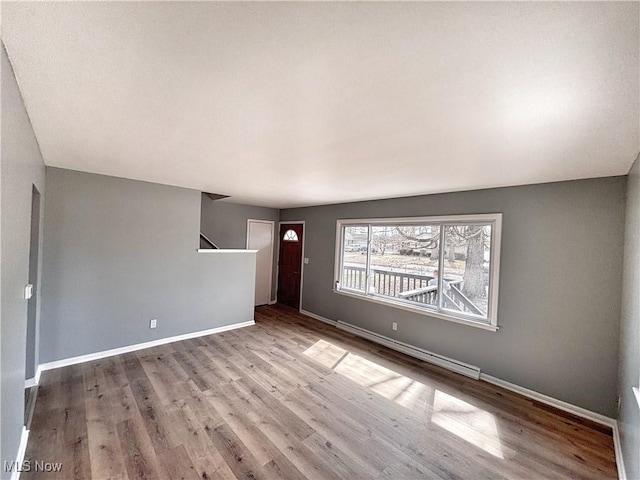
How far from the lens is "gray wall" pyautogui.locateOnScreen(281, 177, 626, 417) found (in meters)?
2.50

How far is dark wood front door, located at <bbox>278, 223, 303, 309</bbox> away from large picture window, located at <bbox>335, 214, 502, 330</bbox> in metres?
1.25

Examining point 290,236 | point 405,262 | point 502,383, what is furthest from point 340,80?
point 290,236

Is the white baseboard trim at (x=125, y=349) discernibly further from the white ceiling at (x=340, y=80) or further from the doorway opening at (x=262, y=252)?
the white ceiling at (x=340, y=80)

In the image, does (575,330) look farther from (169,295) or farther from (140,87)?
(169,295)

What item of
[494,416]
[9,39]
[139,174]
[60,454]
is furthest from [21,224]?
[494,416]

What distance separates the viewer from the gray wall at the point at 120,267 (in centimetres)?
306

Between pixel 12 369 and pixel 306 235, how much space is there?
4.55 metres

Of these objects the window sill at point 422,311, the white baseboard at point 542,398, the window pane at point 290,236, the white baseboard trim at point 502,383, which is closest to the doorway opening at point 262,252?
the window pane at point 290,236

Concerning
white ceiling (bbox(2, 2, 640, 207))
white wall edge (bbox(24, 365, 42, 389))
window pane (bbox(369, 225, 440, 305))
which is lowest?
white wall edge (bbox(24, 365, 42, 389))

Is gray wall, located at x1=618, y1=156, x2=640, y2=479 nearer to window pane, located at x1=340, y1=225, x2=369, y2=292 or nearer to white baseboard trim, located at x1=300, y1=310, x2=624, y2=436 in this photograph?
white baseboard trim, located at x1=300, y1=310, x2=624, y2=436

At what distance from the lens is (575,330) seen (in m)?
2.64

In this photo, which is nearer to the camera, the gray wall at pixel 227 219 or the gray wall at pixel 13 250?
the gray wall at pixel 13 250

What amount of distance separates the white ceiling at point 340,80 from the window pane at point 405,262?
5.64 ft

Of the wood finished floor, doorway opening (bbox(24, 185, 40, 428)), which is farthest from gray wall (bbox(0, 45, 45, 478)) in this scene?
doorway opening (bbox(24, 185, 40, 428))
